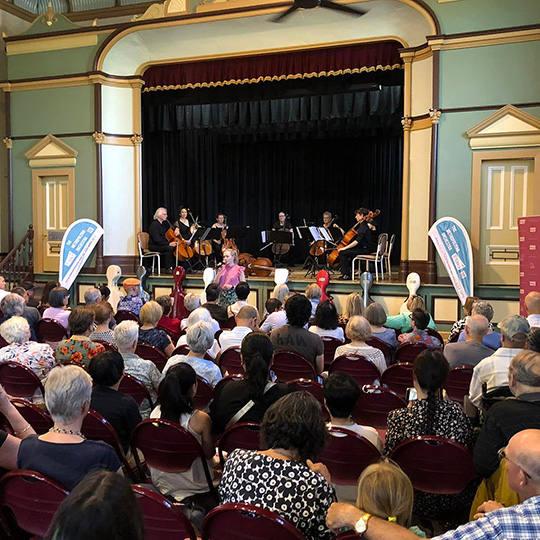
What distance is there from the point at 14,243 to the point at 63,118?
2492mm

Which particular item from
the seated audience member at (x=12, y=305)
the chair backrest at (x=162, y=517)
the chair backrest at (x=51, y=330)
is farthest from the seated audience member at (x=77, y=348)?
the chair backrest at (x=162, y=517)

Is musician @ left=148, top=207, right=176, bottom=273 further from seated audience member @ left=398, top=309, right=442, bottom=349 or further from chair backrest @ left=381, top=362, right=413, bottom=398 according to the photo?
chair backrest @ left=381, top=362, right=413, bottom=398

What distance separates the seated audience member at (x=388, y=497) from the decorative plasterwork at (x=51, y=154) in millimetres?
10034

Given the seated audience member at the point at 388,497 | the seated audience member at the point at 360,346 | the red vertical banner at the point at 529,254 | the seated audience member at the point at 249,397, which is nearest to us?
the seated audience member at the point at 388,497

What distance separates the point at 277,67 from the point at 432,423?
8.46m

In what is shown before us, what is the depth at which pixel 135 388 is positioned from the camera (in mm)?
3465

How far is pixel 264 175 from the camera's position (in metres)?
14.0

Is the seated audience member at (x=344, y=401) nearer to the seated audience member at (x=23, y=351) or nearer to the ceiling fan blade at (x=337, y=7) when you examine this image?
the seated audience member at (x=23, y=351)

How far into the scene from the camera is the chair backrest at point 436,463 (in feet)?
7.82

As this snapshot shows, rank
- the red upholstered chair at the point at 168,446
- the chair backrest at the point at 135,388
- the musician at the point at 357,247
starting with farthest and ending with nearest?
the musician at the point at 357,247
the chair backrest at the point at 135,388
the red upholstered chair at the point at 168,446

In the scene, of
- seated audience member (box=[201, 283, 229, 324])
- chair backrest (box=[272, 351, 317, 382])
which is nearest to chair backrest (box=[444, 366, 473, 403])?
chair backrest (box=[272, 351, 317, 382])

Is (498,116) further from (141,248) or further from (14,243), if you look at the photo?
(14,243)

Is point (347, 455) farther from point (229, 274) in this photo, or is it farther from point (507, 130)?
point (507, 130)

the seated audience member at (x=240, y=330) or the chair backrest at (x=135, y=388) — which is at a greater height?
the seated audience member at (x=240, y=330)
